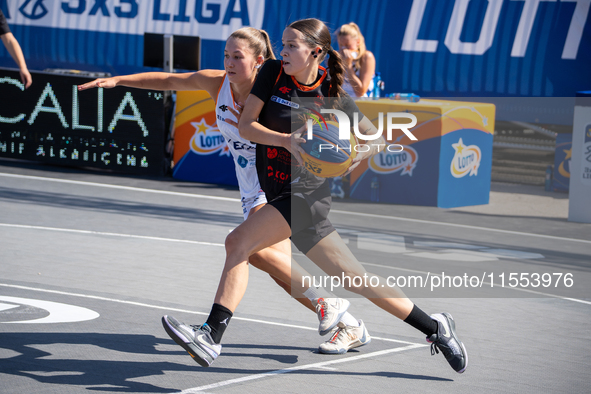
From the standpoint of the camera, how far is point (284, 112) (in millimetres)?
4793

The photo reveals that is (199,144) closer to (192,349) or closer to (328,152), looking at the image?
(328,152)

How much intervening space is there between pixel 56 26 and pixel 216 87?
18296 millimetres

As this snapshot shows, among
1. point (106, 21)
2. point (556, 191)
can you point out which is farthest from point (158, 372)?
point (106, 21)

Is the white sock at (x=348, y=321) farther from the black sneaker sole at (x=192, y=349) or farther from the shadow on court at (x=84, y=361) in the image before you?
the black sneaker sole at (x=192, y=349)

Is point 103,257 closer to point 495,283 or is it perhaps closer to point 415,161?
point 495,283

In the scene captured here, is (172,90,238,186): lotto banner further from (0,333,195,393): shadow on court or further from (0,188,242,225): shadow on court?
(0,333,195,393): shadow on court

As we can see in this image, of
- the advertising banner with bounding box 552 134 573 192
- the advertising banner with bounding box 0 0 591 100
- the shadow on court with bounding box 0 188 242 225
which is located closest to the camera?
the shadow on court with bounding box 0 188 242 225

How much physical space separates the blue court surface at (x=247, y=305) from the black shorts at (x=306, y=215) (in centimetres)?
80

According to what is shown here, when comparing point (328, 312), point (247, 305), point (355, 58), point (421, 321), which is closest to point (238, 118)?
point (328, 312)

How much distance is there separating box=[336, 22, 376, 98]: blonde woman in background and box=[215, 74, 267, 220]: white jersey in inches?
236

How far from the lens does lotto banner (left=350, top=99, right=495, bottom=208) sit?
1218cm

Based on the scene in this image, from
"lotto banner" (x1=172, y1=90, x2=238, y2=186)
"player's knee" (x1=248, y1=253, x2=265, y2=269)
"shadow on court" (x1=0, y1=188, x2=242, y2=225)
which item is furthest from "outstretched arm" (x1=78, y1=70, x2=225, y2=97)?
"lotto banner" (x1=172, y1=90, x2=238, y2=186)

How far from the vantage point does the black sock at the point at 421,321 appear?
196 inches

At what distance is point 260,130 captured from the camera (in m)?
4.65
